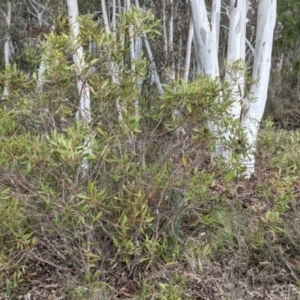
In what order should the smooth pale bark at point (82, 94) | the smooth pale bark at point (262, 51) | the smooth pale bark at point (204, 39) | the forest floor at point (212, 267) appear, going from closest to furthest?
the smooth pale bark at point (82, 94) → the forest floor at point (212, 267) → the smooth pale bark at point (204, 39) → the smooth pale bark at point (262, 51)

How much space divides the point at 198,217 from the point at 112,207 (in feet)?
2.33

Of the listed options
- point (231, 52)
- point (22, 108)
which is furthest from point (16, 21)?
point (22, 108)

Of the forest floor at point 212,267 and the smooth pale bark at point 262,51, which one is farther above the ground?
the smooth pale bark at point 262,51

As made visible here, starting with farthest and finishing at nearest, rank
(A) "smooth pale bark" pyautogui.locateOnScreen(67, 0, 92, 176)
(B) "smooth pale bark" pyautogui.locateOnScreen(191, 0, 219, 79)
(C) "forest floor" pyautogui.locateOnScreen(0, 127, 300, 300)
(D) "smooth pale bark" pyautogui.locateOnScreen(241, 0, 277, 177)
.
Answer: (D) "smooth pale bark" pyautogui.locateOnScreen(241, 0, 277, 177)
(B) "smooth pale bark" pyautogui.locateOnScreen(191, 0, 219, 79)
(C) "forest floor" pyautogui.locateOnScreen(0, 127, 300, 300)
(A) "smooth pale bark" pyautogui.locateOnScreen(67, 0, 92, 176)

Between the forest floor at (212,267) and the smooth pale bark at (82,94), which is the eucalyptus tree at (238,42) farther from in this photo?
the smooth pale bark at (82,94)

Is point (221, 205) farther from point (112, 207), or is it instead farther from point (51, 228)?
point (51, 228)

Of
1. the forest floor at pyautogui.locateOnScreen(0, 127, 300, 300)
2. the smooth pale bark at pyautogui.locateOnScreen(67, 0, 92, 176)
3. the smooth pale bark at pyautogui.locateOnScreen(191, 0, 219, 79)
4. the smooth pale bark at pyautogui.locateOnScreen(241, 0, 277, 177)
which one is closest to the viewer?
the smooth pale bark at pyautogui.locateOnScreen(67, 0, 92, 176)

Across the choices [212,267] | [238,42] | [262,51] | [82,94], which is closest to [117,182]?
[82,94]

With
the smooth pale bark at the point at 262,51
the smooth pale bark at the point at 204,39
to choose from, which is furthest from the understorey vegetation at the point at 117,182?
the smooth pale bark at the point at 262,51

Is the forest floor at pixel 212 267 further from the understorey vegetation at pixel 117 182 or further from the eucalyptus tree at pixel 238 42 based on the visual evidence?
the eucalyptus tree at pixel 238 42

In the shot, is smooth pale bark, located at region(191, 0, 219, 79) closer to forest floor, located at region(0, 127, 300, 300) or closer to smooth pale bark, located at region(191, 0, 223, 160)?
smooth pale bark, located at region(191, 0, 223, 160)

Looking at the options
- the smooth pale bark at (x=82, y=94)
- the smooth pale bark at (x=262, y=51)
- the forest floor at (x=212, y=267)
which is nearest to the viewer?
the smooth pale bark at (x=82, y=94)

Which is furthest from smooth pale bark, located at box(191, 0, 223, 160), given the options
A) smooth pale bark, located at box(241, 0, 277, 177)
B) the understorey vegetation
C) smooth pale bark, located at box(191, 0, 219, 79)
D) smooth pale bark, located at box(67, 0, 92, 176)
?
smooth pale bark, located at box(67, 0, 92, 176)

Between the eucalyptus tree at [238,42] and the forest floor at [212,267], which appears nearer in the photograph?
the forest floor at [212,267]
